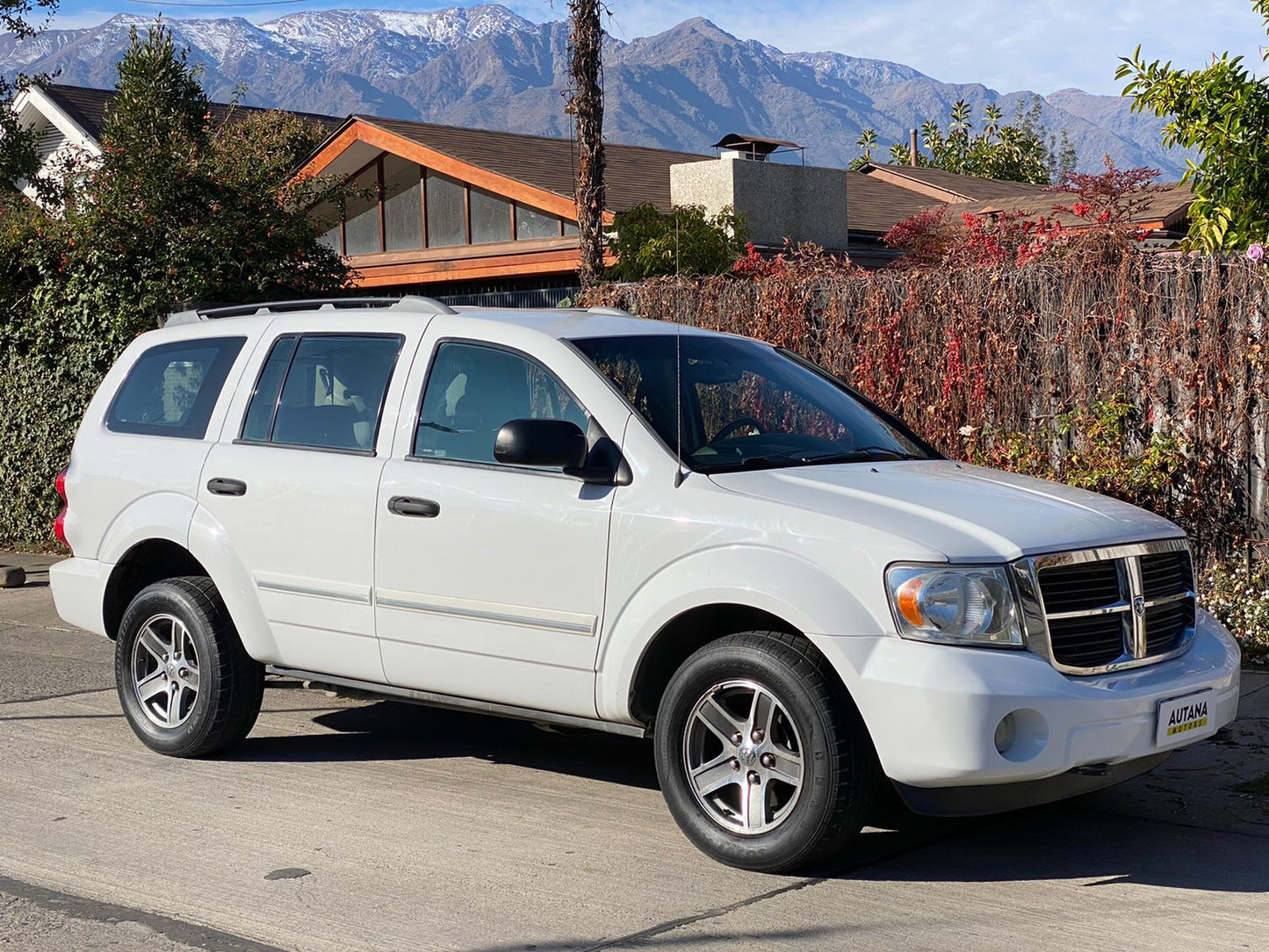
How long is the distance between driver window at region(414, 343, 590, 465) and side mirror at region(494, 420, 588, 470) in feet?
0.99

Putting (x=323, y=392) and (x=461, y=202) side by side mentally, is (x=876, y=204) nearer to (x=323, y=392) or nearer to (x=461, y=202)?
(x=461, y=202)

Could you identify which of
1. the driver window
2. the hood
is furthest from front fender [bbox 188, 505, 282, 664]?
the hood

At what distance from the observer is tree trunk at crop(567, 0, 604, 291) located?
568 inches

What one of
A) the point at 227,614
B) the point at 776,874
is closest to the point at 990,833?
the point at 776,874

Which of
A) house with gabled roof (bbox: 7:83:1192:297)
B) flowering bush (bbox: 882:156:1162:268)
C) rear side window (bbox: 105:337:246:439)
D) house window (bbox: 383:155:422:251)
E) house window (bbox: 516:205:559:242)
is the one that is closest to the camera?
rear side window (bbox: 105:337:246:439)

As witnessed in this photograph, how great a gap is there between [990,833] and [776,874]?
100cm

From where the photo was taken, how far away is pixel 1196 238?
10.9m

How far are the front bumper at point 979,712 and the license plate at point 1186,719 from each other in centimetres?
4

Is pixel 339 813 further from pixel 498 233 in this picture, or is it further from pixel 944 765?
pixel 498 233

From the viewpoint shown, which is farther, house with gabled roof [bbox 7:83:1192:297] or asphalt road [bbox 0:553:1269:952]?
house with gabled roof [bbox 7:83:1192:297]

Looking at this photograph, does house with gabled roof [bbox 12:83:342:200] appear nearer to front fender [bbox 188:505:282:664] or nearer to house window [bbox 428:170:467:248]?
house window [bbox 428:170:467:248]

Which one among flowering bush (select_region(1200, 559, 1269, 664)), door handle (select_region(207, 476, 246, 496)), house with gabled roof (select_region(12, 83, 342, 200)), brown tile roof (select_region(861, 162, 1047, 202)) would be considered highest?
house with gabled roof (select_region(12, 83, 342, 200))

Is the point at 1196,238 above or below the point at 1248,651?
above

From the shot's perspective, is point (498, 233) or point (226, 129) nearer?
point (226, 129)
